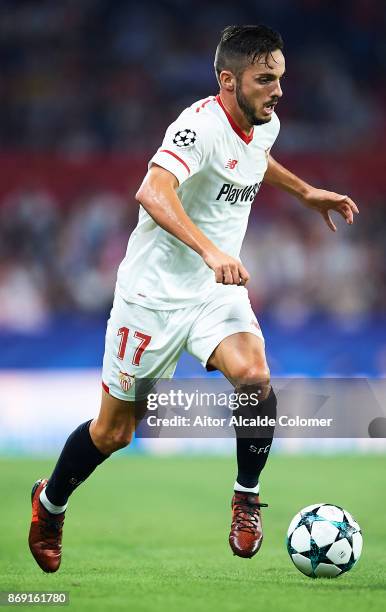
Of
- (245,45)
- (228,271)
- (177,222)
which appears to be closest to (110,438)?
(177,222)

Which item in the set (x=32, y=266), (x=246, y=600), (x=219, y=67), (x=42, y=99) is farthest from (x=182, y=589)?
(x=42, y=99)

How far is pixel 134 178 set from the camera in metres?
16.4

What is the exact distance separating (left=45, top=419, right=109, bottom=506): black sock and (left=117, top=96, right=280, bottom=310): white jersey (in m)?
0.76

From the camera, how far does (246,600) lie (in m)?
4.46

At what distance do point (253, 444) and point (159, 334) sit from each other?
0.69 meters

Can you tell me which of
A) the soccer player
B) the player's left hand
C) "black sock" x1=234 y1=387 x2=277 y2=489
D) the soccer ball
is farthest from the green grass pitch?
the player's left hand

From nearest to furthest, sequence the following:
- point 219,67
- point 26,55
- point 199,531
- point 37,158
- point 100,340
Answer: point 219,67 < point 199,531 < point 100,340 < point 37,158 < point 26,55

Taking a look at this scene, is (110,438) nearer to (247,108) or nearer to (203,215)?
(203,215)

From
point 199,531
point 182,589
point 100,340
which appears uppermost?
point 182,589

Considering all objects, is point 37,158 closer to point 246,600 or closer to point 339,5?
point 339,5

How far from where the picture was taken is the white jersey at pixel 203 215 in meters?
5.21

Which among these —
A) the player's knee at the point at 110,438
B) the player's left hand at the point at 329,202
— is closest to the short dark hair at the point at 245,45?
the player's left hand at the point at 329,202

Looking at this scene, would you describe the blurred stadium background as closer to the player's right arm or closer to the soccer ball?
the soccer ball

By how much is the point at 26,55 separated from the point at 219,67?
13.3m
